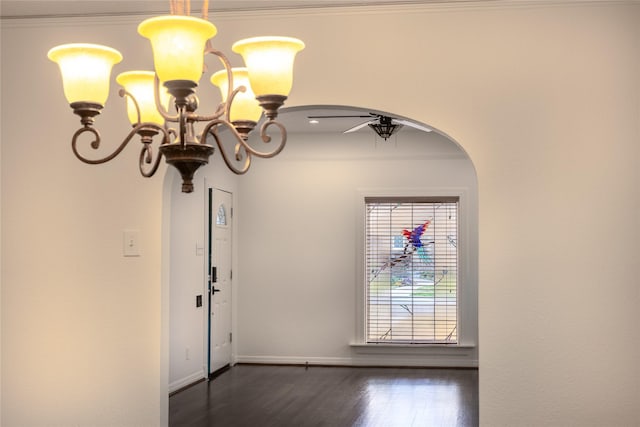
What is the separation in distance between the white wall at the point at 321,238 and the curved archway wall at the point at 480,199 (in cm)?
463

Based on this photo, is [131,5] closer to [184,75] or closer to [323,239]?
[184,75]

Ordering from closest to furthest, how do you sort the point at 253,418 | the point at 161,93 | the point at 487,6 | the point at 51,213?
the point at 161,93 < the point at 487,6 < the point at 51,213 < the point at 253,418

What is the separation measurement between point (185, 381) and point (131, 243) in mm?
3335

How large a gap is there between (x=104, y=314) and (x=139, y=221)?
575 millimetres

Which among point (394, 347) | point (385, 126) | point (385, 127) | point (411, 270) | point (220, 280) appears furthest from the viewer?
point (411, 270)

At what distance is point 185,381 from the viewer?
24.2 feet

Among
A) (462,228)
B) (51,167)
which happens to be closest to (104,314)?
(51,167)

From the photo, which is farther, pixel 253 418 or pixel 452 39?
pixel 253 418

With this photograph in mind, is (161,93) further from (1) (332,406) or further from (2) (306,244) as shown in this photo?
(2) (306,244)

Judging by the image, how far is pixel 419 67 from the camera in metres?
4.21

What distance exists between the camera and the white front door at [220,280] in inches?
320

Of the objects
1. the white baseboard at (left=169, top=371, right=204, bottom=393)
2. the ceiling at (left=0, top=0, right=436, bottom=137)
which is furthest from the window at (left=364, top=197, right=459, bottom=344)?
the ceiling at (left=0, top=0, right=436, bottom=137)

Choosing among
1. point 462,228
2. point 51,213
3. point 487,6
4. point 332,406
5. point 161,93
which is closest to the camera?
point 161,93

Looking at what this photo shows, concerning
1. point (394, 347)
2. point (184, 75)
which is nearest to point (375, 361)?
point (394, 347)
